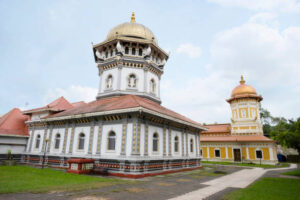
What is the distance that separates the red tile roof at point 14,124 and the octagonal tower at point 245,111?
112 feet

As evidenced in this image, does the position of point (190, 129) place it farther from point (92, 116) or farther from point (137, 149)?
point (92, 116)

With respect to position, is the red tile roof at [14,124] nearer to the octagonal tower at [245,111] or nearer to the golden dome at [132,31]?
the golden dome at [132,31]

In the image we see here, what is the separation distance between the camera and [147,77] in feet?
66.4

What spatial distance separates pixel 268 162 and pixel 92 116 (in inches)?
1141

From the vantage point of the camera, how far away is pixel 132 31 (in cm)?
2211

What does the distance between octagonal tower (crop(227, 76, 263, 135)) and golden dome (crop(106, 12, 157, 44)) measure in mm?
22938

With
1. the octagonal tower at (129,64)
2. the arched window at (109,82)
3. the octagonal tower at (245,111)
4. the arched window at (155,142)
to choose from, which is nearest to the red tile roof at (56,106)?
the octagonal tower at (129,64)

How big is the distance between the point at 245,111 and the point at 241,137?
551 cm

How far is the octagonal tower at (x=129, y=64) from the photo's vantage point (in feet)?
64.6

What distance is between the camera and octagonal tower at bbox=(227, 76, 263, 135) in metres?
33.8

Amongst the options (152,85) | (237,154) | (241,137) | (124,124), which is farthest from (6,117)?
(241,137)

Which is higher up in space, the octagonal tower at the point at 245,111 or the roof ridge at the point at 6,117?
the octagonal tower at the point at 245,111

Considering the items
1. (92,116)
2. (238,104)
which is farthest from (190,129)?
(238,104)

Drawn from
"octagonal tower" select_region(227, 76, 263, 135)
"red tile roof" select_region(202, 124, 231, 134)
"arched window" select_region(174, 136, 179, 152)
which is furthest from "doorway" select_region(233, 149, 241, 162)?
"arched window" select_region(174, 136, 179, 152)
